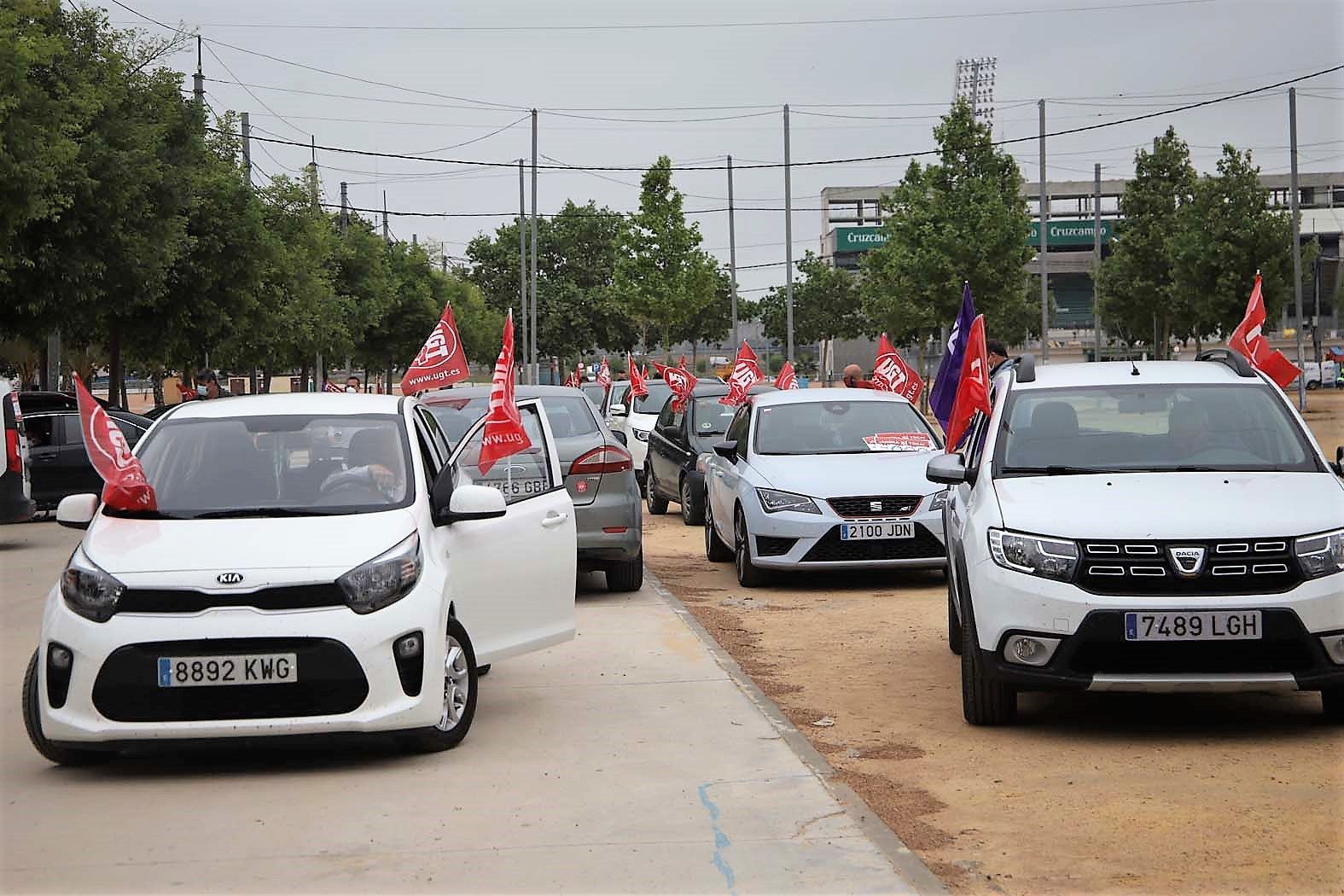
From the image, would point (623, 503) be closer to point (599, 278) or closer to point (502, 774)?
point (502, 774)

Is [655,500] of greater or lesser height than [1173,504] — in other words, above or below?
below

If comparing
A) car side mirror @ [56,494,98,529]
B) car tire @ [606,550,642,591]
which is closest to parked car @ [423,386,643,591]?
car tire @ [606,550,642,591]

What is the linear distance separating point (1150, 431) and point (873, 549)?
5092mm

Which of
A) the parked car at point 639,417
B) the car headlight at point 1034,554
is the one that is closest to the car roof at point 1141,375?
the car headlight at point 1034,554

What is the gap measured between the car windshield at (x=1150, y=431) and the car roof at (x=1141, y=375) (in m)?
0.04

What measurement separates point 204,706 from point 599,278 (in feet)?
322

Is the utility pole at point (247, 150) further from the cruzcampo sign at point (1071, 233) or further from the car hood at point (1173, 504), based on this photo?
the cruzcampo sign at point (1071, 233)

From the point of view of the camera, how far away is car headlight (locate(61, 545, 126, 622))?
23.0ft

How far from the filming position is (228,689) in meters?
6.98

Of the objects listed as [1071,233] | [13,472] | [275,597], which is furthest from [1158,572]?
[1071,233]

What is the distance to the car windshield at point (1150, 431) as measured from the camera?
8.52 meters

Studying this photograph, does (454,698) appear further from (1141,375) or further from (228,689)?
(1141,375)

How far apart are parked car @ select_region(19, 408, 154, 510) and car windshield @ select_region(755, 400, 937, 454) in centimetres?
1195

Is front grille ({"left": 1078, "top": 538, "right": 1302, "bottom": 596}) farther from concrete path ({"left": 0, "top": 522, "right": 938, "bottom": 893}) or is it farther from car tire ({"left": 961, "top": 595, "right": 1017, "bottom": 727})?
concrete path ({"left": 0, "top": 522, "right": 938, "bottom": 893})
